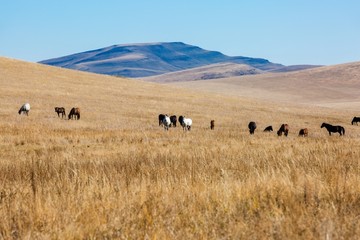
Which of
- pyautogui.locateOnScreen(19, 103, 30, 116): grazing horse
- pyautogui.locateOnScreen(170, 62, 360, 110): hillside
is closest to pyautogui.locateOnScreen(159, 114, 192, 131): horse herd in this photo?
pyautogui.locateOnScreen(19, 103, 30, 116): grazing horse

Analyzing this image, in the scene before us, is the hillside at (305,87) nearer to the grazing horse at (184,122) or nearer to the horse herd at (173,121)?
the horse herd at (173,121)

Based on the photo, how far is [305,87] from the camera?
468 feet

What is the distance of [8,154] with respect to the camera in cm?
1428

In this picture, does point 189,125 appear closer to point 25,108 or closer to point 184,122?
point 184,122

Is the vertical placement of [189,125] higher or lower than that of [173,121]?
lower

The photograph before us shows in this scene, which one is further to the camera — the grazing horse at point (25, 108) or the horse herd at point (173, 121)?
the grazing horse at point (25, 108)

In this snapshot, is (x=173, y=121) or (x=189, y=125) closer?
(x=189, y=125)

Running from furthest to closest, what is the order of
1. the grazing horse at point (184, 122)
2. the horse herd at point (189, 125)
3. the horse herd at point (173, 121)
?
the grazing horse at point (184, 122)
the horse herd at point (173, 121)
the horse herd at point (189, 125)

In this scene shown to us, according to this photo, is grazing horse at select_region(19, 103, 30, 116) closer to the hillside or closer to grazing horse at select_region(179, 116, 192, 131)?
grazing horse at select_region(179, 116, 192, 131)

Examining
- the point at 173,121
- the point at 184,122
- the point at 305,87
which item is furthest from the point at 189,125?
the point at 305,87

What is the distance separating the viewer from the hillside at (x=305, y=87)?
405ft

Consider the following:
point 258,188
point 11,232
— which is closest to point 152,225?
point 11,232

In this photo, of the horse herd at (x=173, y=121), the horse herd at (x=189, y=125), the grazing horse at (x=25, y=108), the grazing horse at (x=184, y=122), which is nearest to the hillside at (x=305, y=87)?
the horse herd at (x=189, y=125)

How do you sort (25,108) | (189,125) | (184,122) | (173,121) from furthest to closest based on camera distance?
(25,108) → (173,121) → (189,125) → (184,122)
